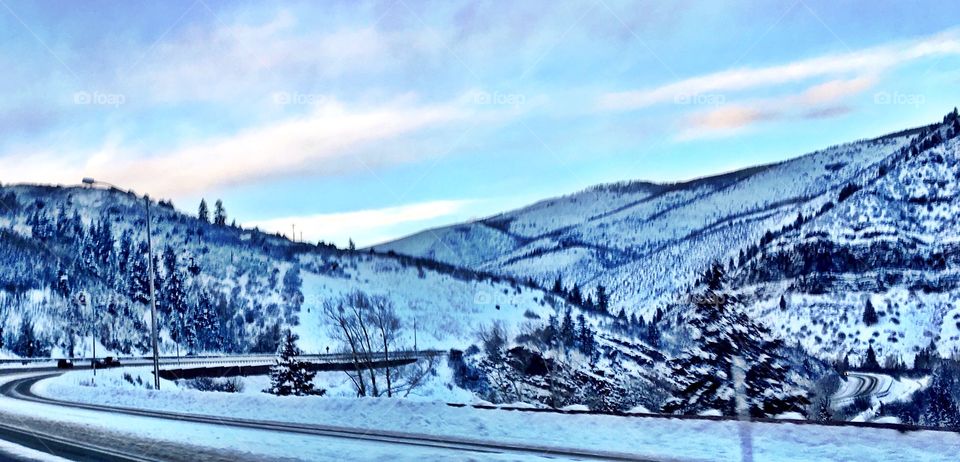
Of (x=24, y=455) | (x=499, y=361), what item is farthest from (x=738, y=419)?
(x=499, y=361)

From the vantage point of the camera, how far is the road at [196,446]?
15281mm

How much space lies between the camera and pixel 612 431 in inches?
675

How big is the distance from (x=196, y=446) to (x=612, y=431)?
8.28m

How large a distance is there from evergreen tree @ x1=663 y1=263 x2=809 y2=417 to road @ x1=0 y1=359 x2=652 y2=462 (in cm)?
1790

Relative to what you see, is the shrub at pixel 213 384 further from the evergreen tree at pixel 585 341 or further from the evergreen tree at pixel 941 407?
the evergreen tree at pixel 585 341

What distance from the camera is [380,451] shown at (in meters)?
15.8

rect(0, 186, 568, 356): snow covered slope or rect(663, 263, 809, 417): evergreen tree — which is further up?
rect(0, 186, 568, 356): snow covered slope

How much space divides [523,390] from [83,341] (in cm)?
7498

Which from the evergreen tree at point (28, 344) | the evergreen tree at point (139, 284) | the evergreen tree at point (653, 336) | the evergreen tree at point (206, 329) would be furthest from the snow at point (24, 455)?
the evergreen tree at point (653, 336)

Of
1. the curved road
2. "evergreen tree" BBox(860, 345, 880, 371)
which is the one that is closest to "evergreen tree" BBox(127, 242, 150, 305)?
"evergreen tree" BBox(860, 345, 880, 371)

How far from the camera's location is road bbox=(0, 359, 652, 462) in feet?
50.1

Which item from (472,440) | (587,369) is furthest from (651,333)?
(472,440)

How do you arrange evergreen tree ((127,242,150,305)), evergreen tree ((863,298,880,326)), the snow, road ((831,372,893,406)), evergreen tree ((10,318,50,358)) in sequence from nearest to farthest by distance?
the snow
evergreen tree ((10,318,50,358))
road ((831,372,893,406))
evergreen tree ((127,242,150,305))
evergreen tree ((863,298,880,326))

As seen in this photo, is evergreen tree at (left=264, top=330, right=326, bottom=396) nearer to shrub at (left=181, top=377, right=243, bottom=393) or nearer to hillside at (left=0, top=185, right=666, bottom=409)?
shrub at (left=181, top=377, right=243, bottom=393)
